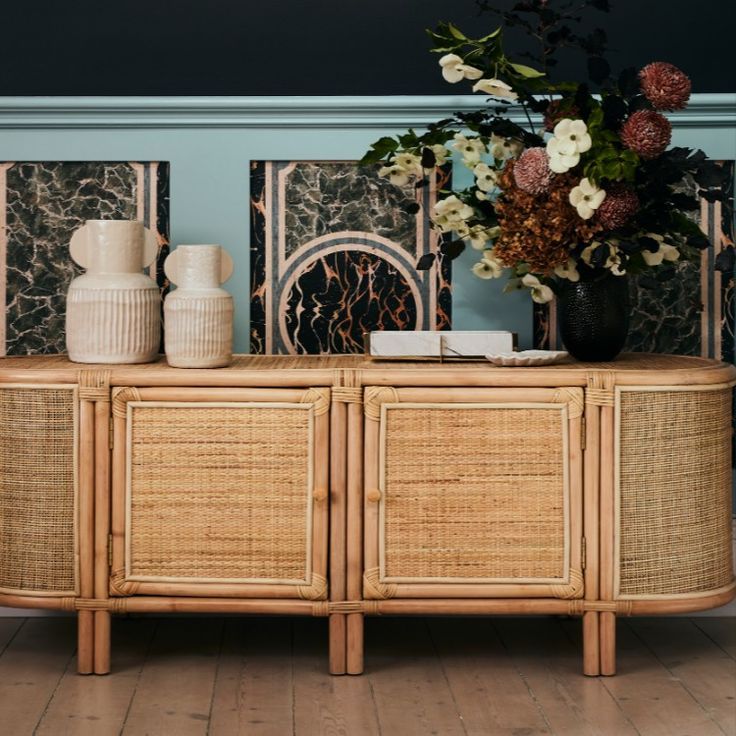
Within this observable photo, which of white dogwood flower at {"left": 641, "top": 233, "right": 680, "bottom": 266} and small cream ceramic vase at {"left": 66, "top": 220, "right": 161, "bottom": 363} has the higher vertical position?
white dogwood flower at {"left": 641, "top": 233, "right": 680, "bottom": 266}

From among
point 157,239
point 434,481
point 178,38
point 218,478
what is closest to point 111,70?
point 178,38

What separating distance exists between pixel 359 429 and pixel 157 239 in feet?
2.62

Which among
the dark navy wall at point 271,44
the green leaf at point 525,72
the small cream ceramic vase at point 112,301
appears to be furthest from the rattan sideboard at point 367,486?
the dark navy wall at point 271,44

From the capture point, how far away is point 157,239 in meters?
2.77

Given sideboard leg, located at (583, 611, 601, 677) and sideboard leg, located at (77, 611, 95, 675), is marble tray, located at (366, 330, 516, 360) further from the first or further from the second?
sideboard leg, located at (77, 611, 95, 675)

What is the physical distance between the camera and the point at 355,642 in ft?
7.86

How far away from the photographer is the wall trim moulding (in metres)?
2.76

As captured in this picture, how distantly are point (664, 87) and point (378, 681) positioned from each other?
1.42 metres

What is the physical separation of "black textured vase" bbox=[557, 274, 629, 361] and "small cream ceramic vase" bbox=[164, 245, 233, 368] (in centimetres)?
79

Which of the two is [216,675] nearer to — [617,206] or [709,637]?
[709,637]

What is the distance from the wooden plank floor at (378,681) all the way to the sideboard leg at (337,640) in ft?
0.15

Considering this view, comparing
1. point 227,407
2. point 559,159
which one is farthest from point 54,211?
point 559,159

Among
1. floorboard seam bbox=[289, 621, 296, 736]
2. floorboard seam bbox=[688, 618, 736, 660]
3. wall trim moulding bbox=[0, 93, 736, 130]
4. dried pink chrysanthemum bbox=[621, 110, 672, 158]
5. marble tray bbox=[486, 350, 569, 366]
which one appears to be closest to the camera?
floorboard seam bbox=[289, 621, 296, 736]

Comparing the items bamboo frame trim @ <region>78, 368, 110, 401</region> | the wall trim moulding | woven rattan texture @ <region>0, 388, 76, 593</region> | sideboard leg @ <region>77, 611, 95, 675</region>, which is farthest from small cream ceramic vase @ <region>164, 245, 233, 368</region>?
sideboard leg @ <region>77, 611, 95, 675</region>
